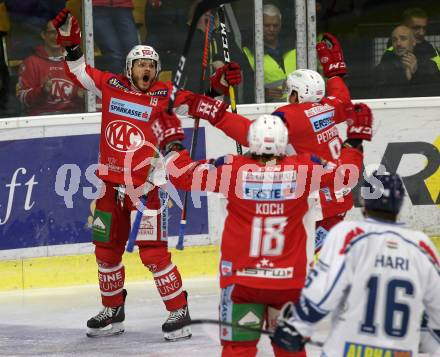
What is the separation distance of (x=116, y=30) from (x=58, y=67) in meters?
0.49

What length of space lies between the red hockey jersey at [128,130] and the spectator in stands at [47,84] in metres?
1.48

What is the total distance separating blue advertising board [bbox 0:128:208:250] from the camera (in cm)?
848

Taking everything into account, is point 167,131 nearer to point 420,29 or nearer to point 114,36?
point 114,36

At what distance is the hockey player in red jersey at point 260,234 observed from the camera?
5.19 meters

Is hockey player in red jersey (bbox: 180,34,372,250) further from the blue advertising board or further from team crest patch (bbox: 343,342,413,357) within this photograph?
team crest patch (bbox: 343,342,413,357)

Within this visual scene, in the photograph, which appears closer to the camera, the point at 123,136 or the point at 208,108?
the point at 208,108

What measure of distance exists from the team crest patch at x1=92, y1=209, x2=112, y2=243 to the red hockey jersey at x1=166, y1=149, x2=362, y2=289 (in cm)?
203

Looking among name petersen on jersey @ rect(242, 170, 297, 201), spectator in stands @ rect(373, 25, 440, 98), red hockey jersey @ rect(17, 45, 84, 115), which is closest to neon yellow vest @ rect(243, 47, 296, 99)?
spectator in stands @ rect(373, 25, 440, 98)

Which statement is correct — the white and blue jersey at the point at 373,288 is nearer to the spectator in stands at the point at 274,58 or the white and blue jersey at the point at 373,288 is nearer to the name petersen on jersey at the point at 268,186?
the name petersen on jersey at the point at 268,186

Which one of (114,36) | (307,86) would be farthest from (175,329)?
(114,36)

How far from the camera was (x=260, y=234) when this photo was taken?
520 centimetres

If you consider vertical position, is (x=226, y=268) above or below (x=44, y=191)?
below

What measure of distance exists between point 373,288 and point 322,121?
319 cm

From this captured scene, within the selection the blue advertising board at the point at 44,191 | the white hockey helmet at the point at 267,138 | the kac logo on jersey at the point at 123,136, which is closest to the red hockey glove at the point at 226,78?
the kac logo on jersey at the point at 123,136
